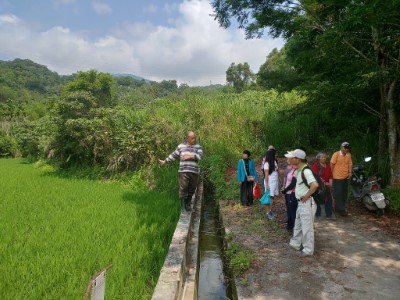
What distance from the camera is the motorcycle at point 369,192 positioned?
6.50m

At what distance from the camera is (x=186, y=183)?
641 centimetres

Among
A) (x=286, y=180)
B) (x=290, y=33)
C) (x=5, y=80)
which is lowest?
(x=286, y=180)

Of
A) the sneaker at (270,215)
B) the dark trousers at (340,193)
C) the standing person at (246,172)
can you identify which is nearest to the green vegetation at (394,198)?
the dark trousers at (340,193)

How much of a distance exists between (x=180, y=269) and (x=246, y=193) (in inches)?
153

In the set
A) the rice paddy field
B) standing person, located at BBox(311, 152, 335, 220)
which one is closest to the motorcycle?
standing person, located at BBox(311, 152, 335, 220)

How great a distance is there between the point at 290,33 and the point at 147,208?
588 cm

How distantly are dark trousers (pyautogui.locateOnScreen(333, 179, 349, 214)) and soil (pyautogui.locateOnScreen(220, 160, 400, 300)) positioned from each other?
25cm

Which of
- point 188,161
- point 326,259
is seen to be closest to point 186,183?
point 188,161

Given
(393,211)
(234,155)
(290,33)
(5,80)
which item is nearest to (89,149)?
(234,155)

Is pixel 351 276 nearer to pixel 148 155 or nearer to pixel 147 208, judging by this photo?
pixel 147 208

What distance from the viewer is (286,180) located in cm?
581

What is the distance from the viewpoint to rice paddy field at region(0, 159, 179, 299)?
11.8 feet

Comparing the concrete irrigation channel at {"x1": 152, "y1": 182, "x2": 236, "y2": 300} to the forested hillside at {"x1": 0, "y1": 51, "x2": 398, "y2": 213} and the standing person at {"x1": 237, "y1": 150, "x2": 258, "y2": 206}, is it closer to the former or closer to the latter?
the standing person at {"x1": 237, "y1": 150, "x2": 258, "y2": 206}

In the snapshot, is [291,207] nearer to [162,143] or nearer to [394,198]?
[394,198]
